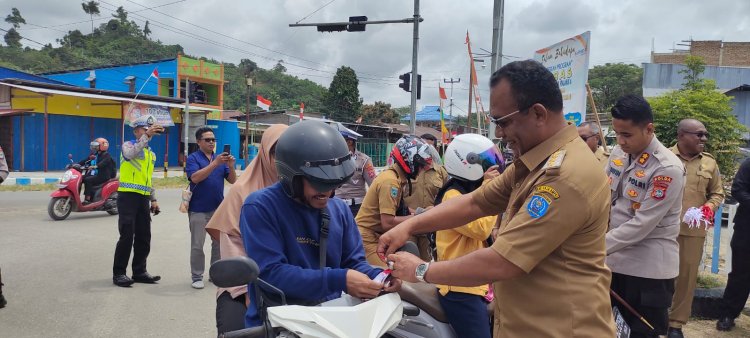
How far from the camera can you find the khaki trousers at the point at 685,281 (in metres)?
4.63

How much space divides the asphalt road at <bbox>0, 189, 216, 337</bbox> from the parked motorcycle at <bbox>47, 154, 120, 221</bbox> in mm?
654

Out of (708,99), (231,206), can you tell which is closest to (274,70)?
(708,99)

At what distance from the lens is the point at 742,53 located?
1649 inches

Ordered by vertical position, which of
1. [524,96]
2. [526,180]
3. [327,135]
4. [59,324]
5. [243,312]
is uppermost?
[524,96]

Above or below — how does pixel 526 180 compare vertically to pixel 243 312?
above

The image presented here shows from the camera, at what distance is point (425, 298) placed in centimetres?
278

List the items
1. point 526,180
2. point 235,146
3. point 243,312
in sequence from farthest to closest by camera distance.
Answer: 1. point 235,146
2. point 243,312
3. point 526,180

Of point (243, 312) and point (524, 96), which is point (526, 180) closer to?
point (524, 96)

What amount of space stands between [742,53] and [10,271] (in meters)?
50.5

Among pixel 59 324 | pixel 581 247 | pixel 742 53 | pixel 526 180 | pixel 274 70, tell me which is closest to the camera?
pixel 581 247

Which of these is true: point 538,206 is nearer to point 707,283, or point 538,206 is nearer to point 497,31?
point 707,283

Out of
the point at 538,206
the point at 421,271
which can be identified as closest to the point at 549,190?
the point at 538,206

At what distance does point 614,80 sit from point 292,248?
6379 centimetres

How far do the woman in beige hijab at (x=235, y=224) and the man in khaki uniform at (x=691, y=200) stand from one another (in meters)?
3.77
